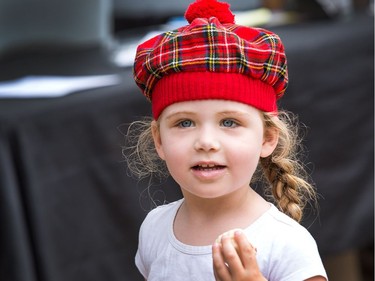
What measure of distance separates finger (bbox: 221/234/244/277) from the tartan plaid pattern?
27 centimetres

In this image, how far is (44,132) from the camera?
2.53 m

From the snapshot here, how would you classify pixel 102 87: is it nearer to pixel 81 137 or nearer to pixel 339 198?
pixel 81 137

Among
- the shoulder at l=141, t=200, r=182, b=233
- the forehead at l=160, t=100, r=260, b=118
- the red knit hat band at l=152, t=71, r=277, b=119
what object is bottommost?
Answer: the shoulder at l=141, t=200, r=182, b=233

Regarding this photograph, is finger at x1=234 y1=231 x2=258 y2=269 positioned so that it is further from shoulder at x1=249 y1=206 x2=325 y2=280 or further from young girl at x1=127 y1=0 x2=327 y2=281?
shoulder at x1=249 y1=206 x2=325 y2=280

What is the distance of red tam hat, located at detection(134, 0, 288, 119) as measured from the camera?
1.34 metres

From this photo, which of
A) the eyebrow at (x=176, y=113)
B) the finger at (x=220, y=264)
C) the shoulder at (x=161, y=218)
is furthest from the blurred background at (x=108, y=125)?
the finger at (x=220, y=264)

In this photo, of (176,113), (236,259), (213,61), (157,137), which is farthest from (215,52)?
(236,259)

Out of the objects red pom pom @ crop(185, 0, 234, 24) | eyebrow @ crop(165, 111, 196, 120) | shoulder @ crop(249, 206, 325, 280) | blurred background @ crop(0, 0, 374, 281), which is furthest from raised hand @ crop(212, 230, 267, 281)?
blurred background @ crop(0, 0, 374, 281)

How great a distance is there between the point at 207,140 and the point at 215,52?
13 centimetres

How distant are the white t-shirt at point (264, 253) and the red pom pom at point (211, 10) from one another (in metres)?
0.32

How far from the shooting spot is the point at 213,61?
134 centimetres

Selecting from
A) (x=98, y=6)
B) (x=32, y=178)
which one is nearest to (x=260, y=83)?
(x=32, y=178)

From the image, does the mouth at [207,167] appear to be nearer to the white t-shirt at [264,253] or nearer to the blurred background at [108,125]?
the white t-shirt at [264,253]

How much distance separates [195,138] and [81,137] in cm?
132
